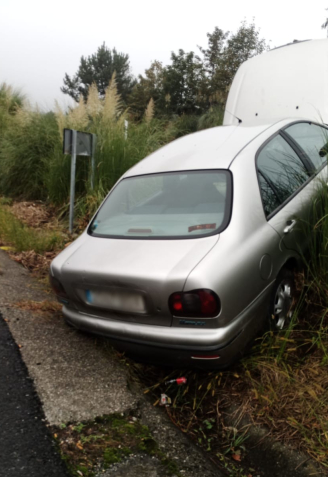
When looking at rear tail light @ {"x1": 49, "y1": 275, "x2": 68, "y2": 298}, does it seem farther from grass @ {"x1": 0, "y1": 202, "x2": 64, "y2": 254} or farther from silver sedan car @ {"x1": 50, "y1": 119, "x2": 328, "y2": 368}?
grass @ {"x1": 0, "y1": 202, "x2": 64, "y2": 254}

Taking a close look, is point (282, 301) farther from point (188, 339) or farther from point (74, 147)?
point (74, 147)

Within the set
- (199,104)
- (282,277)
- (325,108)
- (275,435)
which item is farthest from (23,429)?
(199,104)

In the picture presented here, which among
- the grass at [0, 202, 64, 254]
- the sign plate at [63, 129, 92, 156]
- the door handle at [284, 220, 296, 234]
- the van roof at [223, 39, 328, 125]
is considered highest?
the van roof at [223, 39, 328, 125]

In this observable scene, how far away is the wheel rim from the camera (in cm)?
320

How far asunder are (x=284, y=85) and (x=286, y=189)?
348 cm

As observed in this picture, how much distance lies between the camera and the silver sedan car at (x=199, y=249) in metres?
2.63

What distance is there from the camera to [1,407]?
2.64 meters

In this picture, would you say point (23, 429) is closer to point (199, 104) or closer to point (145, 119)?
point (145, 119)

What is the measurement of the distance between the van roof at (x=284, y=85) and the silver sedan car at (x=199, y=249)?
236 cm

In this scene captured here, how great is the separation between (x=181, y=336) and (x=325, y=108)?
4407mm

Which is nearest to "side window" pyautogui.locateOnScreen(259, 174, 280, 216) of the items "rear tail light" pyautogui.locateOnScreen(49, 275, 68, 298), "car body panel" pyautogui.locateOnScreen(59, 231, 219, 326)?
"car body panel" pyautogui.locateOnScreen(59, 231, 219, 326)

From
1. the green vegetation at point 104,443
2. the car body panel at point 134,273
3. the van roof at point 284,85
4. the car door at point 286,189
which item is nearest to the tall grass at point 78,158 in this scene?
the van roof at point 284,85

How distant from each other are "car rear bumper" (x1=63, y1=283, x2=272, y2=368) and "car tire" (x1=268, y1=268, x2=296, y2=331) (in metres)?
0.14

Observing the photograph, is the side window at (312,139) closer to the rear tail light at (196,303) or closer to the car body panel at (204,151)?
the car body panel at (204,151)
